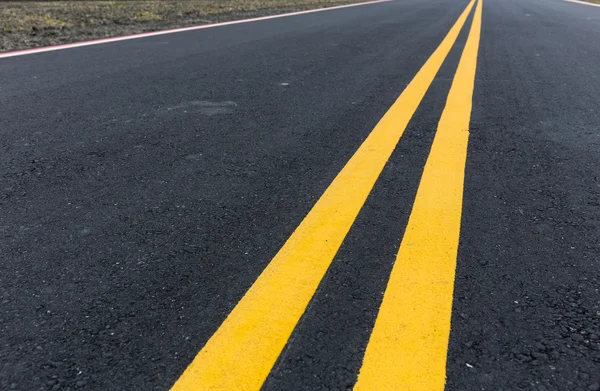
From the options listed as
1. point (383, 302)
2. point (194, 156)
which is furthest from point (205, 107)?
point (383, 302)

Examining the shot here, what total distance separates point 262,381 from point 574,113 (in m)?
3.29

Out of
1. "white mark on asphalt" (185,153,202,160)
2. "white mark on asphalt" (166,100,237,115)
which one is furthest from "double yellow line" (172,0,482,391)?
"white mark on asphalt" (166,100,237,115)

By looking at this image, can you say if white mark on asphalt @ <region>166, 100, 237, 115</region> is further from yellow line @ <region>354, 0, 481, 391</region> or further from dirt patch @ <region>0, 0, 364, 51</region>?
dirt patch @ <region>0, 0, 364, 51</region>

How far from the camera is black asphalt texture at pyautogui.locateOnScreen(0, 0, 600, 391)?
126 centimetres

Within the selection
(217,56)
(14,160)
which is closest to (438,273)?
(14,160)

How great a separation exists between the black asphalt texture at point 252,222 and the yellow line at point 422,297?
0.04 meters

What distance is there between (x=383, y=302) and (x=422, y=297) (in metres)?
0.12

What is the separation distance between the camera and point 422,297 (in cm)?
147

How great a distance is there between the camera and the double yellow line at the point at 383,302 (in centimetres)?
118

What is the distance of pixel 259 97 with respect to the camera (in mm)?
3893

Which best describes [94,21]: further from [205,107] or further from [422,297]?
[422,297]

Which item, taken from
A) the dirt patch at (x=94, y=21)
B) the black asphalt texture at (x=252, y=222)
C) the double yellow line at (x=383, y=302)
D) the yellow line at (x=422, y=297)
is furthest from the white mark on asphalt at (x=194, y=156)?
the dirt patch at (x=94, y=21)

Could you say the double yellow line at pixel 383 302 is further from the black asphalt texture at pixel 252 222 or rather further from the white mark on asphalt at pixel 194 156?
the white mark on asphalt at pixel 194 156

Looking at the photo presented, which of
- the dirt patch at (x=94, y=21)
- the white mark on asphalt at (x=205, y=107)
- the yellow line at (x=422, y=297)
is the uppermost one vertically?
the yellow line at (x=422, y=297)
